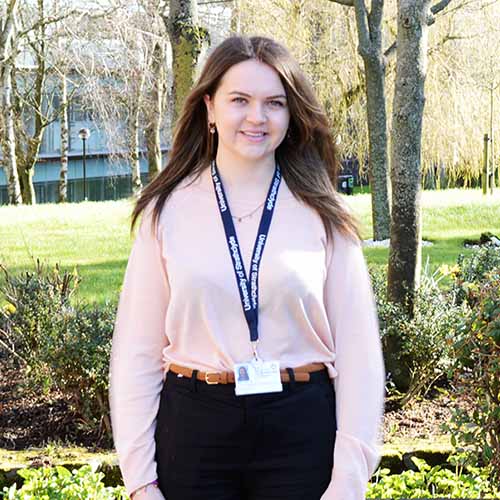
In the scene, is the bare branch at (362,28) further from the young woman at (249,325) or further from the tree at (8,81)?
the tree at (8,81)

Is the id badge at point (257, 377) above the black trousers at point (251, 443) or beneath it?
above

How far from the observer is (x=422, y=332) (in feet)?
20.0

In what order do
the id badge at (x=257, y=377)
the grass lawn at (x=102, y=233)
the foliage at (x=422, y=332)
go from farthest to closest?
the grass lawn at (x=102, y=233), the foliage at (x=422, y=332), the id badge at (x=257, y=377)

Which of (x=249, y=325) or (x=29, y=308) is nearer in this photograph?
(x=249, y=325)

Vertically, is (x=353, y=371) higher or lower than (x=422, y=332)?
higher

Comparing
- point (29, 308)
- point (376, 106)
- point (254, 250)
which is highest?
point (376, 106)

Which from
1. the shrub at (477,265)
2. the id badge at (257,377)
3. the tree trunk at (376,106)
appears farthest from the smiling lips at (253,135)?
the tree trunk at (376,106)

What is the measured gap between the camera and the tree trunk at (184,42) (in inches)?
247

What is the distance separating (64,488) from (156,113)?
2733cm

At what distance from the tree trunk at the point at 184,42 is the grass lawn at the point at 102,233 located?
146 inches

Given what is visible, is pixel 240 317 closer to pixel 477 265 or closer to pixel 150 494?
pixel 150 494

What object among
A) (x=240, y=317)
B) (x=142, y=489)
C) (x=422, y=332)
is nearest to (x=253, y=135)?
(x=240, y=317)

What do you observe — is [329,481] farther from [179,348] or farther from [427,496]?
[427,496]

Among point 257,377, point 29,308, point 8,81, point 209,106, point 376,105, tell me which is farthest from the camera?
point 8,81
